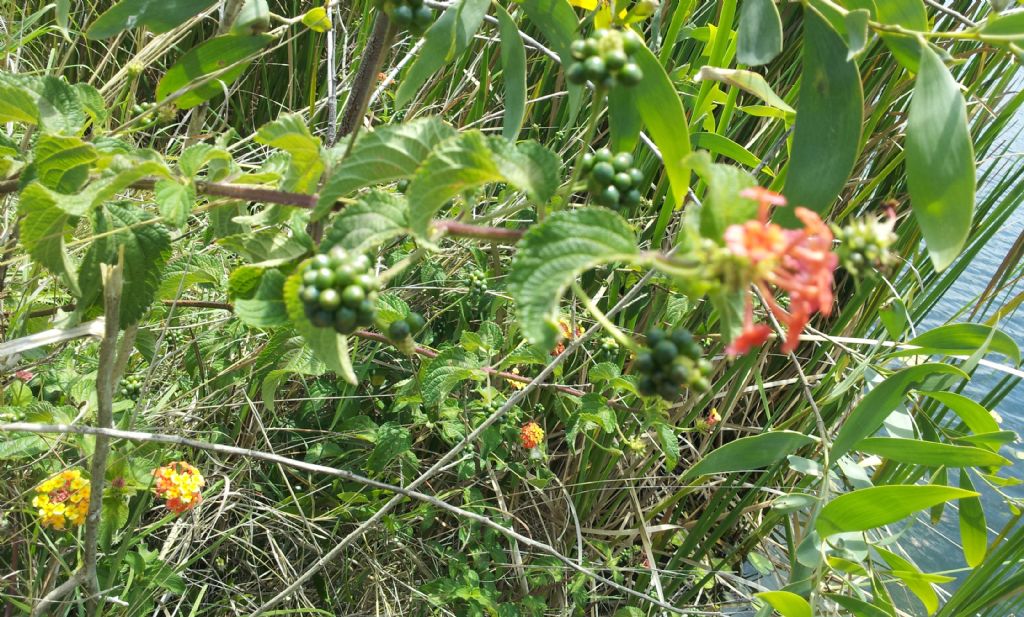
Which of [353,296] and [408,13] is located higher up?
[408,13]

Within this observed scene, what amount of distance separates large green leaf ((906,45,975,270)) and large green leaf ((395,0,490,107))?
0.41 m

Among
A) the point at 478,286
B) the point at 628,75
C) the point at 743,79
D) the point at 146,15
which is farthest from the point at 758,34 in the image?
the point at 478,286

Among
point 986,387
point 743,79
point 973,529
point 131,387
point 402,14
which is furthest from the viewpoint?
point 986,387

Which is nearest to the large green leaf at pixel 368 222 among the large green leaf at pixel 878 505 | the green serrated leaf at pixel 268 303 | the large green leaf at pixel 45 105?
the green serrated leaf at pixel 268 303

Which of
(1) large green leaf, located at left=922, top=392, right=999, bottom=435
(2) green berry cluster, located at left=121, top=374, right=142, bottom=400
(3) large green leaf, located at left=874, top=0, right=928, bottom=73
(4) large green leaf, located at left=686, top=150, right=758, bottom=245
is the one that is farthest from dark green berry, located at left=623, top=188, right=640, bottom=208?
(2) green berry cluster, located at left=121, top=374, right=142, bottom=400

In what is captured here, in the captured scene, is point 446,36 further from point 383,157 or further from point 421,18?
point 383,157

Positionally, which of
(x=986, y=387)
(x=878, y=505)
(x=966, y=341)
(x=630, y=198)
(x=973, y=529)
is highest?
(x=630, y=198)

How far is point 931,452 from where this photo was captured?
102 centimetres

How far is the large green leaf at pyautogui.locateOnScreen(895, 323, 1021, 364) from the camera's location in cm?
101

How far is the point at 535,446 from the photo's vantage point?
5.40ft

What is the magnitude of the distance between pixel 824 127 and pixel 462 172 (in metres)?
0.34

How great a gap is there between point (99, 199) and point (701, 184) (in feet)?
2.83

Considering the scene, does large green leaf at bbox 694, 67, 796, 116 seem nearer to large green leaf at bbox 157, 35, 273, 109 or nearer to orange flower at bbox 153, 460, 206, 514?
large green leaf at bbox 157, 35, 273, 109

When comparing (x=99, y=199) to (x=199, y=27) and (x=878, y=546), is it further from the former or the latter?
(x=199, y=27)
